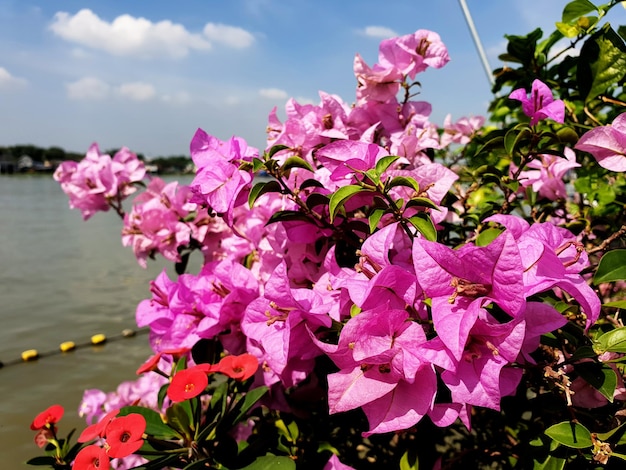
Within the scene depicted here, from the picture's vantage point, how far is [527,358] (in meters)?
0.54

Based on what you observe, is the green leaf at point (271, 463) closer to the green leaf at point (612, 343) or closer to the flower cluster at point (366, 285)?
the flower cluster at point (366, 285)

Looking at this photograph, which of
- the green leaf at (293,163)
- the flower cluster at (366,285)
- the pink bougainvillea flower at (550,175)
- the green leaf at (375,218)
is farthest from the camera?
the pink bougainvillea flower at (550,175)

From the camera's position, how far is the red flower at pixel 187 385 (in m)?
0.67

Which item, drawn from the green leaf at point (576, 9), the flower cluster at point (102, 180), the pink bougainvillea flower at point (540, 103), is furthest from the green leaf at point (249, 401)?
the green leaf at point (576, 9)

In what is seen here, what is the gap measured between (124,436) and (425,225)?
50cm

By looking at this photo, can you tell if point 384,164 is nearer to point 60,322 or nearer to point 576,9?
point 576,9

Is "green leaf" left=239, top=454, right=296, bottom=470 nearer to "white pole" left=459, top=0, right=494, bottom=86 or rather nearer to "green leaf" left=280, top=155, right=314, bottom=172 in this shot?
"green leaf" left=280, top=155, right=314, bottom=172

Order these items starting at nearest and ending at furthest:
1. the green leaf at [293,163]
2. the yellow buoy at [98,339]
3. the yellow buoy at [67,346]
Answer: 1. the green leaf at [293,163]
2. the yellow buoy at [67,346]
3. the yellow buoy at [98,339]

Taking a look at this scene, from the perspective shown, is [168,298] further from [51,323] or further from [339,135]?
[51,323]

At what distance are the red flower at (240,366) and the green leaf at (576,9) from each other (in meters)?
0.82

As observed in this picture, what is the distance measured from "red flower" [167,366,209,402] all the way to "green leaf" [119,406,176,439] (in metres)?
0.13

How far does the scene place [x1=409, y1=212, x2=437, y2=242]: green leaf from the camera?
1.86ft

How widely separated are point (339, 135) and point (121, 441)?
57cm

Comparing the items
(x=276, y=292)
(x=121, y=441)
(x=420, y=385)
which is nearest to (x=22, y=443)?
(x=121, y=441)
